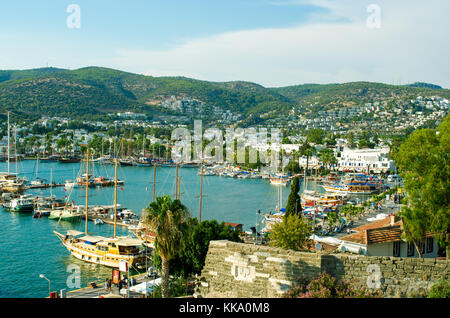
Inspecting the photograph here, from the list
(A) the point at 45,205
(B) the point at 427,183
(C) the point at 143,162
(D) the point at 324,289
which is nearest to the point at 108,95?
(C) the point at 143,162

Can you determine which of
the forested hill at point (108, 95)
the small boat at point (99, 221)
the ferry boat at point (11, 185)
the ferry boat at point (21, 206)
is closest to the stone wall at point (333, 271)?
the small boat at point (99, 221)

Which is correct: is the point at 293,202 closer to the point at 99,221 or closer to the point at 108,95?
the point at 99,221

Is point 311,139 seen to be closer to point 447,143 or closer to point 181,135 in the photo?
point 181,135

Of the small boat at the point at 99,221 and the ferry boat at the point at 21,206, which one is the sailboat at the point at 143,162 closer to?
the ferry boat at the point at 21,206

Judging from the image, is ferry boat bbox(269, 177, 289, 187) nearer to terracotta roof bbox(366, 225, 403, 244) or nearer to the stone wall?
terracotta roof bbox(366, 225, 403, 244)

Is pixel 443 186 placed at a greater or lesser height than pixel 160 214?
greater
